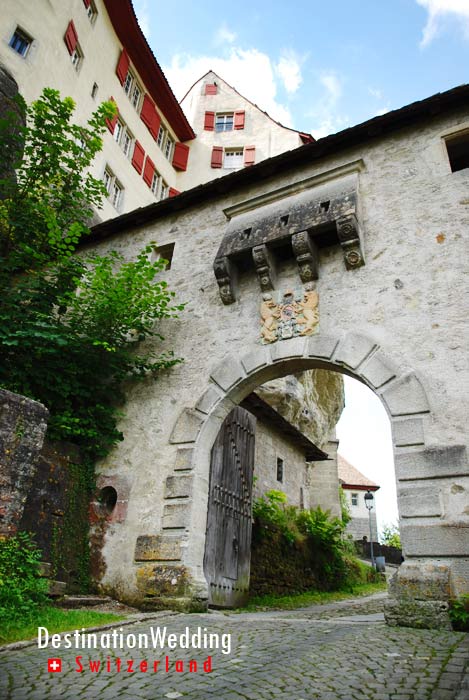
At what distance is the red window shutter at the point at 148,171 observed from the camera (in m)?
18.1

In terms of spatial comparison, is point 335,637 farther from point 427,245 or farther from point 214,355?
point 427,245

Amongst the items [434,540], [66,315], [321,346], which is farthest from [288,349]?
[66,315]

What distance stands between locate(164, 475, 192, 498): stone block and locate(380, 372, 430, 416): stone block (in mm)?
2710

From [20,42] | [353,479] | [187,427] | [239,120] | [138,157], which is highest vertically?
[239,120]

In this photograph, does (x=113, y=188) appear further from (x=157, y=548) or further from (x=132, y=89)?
(x=157, y=548)

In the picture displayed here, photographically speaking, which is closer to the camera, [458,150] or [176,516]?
[176,516]

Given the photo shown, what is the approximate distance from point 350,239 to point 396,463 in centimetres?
293

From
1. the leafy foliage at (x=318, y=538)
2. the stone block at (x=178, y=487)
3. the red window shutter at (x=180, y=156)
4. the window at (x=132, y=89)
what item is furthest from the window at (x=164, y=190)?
the stone block at (x=178, y=487)

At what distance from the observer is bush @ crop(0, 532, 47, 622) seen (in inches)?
182

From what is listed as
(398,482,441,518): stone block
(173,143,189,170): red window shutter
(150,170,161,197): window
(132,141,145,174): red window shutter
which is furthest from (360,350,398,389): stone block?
(173,143,189,170): red window shutter

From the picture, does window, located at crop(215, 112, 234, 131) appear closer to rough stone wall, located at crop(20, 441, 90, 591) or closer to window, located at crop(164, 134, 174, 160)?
window, located at crop(164, 134, 174, 160)

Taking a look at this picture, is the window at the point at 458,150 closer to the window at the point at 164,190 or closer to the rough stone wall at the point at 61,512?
the rough stone wall at the point at 61,512

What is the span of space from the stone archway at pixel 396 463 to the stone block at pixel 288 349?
0.5 inches

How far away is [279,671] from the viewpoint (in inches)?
123
